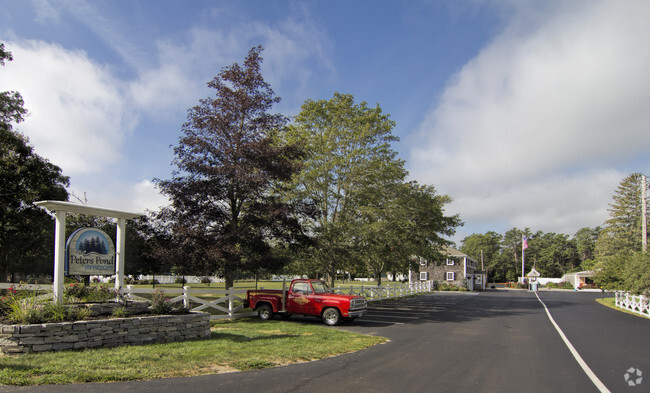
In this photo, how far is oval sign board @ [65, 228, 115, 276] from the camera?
9.88 metres

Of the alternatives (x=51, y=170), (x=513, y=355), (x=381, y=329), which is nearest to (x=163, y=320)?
(x=381, y=329)

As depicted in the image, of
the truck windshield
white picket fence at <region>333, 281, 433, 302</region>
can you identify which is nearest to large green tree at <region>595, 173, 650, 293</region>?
white picket fence at <region>333, 281, 433, 302</region>

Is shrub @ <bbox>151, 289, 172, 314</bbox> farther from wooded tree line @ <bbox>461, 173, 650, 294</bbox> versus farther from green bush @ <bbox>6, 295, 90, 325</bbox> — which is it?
wooded tree line @ <bbox>461, 173, 650, 294</bbox>

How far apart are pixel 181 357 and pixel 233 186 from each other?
339 inches

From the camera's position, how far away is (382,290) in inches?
1214

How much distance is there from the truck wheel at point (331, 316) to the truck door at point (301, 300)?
1.59ft

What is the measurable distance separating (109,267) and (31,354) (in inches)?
128

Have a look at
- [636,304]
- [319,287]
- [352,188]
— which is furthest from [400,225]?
[636,304]

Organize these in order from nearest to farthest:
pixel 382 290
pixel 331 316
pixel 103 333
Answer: pixel 103 333, pixel 331 316, pixel 382 290

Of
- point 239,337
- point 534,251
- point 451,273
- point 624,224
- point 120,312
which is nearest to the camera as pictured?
point 120,312

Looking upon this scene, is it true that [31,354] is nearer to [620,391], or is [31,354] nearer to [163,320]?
[163,320]

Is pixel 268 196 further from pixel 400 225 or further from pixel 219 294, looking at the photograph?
pixel 219 294

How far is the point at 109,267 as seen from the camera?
35.2ft

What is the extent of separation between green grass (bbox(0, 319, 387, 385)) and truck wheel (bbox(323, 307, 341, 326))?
9.10ft
